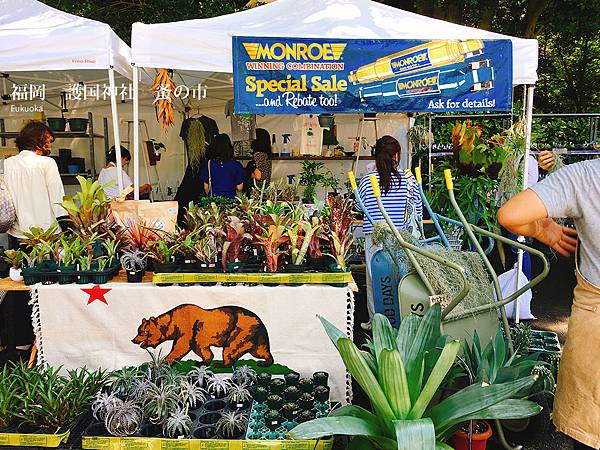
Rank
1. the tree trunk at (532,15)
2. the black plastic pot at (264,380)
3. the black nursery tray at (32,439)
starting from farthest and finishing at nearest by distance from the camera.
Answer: the tree trunk at (532,15) < the black plastic pot at (264,380) < the black nursery tray at (32,439)

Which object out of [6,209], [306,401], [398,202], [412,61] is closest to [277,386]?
[306,401]

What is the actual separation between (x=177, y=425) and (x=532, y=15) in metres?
9.36

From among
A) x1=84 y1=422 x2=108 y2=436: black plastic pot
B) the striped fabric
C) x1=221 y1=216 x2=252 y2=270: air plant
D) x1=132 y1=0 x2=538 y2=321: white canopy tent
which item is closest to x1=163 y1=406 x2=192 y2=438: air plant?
x1=84 y1=422 x2=108 y2=436: black plastic pot

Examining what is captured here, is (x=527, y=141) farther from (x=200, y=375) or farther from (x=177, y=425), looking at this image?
(x=177, y=425)

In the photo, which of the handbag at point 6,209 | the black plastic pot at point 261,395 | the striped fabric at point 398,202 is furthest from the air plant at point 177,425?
the handbag at point 6,209

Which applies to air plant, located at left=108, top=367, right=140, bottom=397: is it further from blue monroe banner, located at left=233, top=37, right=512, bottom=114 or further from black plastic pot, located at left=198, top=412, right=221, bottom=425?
blue monroe banner, located at left=233, top=37, right=512, bottom=114

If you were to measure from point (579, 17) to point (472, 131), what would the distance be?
5.22 meters

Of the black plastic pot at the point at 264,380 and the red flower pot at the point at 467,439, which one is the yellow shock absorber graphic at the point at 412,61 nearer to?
the black plastic pot at the point at 264,380

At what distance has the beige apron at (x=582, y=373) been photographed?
188 centimetres

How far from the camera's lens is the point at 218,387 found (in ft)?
9.10

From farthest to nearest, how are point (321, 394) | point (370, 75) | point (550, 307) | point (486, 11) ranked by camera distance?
1. point (486, 11)
2. point (550, 307)
3. point (370, 75)
4. point (321, 394)

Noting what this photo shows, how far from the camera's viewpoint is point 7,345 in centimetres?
409

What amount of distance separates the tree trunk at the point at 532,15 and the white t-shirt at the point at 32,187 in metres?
8.36

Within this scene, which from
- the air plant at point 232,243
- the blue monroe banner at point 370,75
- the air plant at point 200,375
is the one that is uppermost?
the blue monroe banner at point 370,75
